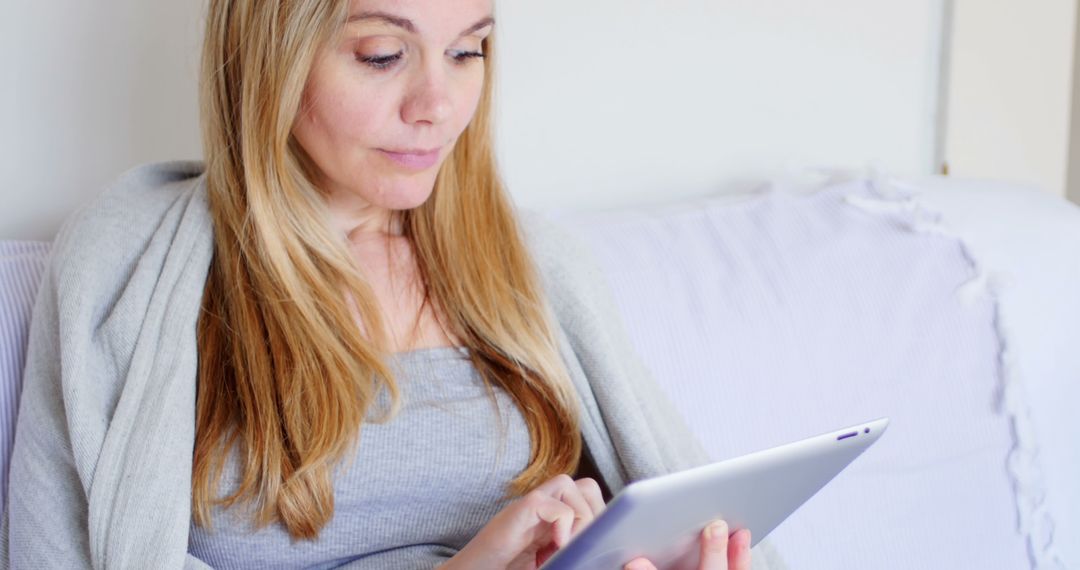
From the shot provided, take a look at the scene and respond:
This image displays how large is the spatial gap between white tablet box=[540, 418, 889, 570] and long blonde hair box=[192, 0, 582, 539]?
0.30m

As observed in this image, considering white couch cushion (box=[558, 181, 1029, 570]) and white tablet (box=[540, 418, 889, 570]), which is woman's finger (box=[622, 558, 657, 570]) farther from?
white couch cushion (box=[558, 181, 1029, 570])

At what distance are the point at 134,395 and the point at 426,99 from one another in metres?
0.38

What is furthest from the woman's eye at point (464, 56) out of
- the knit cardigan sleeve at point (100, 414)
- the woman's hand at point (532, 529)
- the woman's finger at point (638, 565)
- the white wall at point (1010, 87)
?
the white wall at point (1010, 87)

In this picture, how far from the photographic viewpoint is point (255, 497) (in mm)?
1099

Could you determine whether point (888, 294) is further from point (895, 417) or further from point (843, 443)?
point (843, 443)

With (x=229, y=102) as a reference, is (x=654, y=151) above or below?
below

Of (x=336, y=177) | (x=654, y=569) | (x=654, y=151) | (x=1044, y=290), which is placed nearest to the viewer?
(x=654, y=569)

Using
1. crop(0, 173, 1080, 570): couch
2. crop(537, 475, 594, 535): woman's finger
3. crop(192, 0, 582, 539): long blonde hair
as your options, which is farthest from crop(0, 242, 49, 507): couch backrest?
crop(537, 475, 594, 535): woman's finger

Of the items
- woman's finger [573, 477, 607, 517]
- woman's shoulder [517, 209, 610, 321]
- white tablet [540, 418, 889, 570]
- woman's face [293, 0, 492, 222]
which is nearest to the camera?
white tablet [540, 418, 889, 570]

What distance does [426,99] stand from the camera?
3.72 ft

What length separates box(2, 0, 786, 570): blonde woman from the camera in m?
1.09

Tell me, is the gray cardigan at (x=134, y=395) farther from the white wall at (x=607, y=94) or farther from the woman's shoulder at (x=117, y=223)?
the white wall at (x=607, y=94)

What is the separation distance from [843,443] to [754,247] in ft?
1.85

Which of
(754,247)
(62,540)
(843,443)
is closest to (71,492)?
(62,540)
